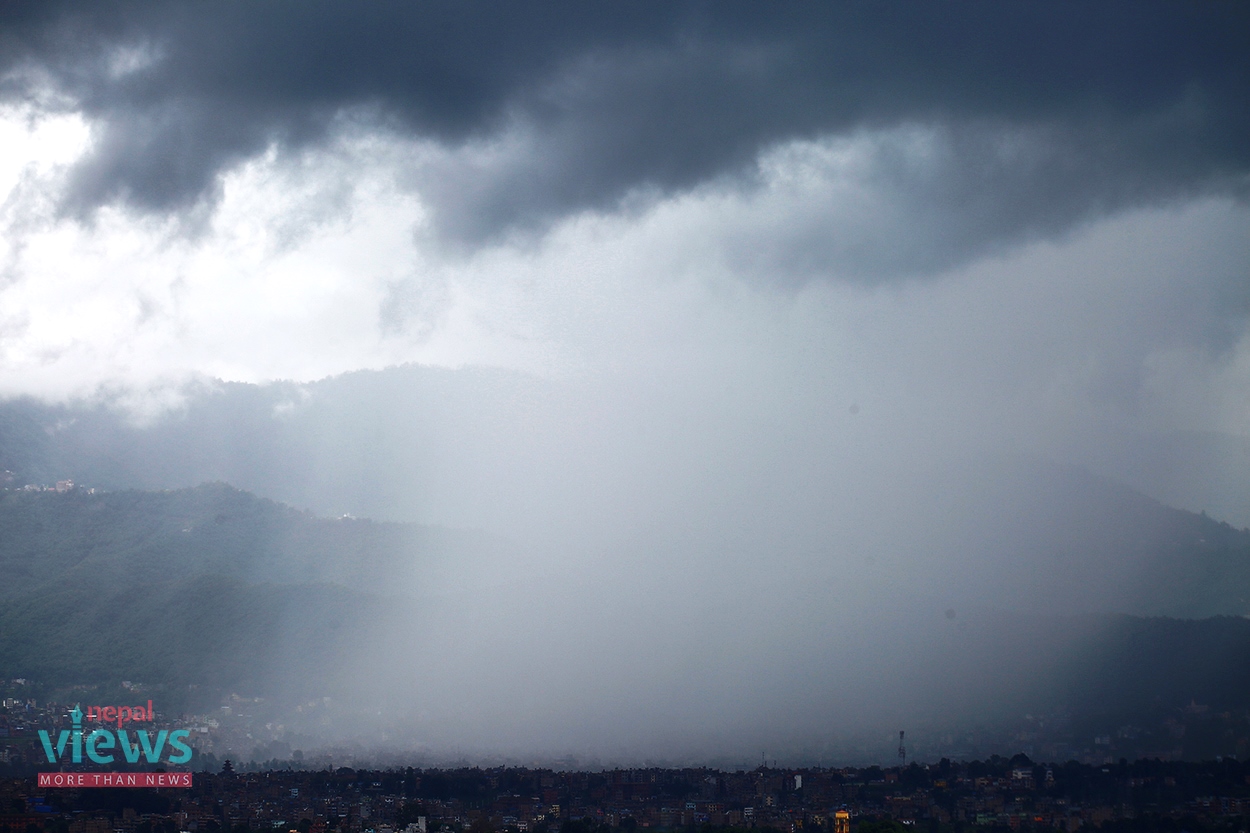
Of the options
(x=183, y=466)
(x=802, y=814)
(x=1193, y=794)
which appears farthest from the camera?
(x=183, y=466)

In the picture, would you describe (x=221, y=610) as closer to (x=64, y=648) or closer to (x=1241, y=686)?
(x=64, y=648)

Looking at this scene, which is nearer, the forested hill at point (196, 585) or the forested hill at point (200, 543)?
the forested hill at point (196, 585)

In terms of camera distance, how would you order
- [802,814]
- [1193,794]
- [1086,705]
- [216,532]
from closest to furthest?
[1193,794], [802,814], [1086,705], [216,532]

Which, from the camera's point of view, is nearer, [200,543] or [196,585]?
[196,585]

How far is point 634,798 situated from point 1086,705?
87.6 feet

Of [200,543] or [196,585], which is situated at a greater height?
[200,543]

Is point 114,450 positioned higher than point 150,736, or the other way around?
point 114,450

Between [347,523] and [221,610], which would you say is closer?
[221,610]

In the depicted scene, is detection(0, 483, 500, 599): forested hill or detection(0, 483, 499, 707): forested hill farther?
detection(0, 483, 500, 599): forested hill

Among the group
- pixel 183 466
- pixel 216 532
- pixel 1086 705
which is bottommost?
pixel 1086 705

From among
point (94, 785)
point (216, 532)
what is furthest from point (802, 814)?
point (216, 532)

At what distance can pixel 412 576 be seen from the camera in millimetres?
108562

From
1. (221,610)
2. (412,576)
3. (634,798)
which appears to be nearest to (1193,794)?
(634,798)

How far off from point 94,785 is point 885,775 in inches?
1440
